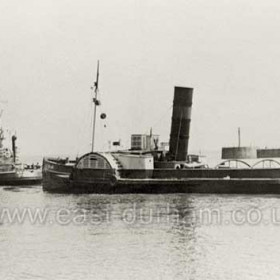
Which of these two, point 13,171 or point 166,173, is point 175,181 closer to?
point 166,173

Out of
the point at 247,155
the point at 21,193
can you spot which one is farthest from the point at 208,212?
the point at 247,155

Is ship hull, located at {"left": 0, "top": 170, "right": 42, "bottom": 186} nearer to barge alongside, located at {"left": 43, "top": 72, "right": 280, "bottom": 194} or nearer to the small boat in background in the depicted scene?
the small boat in background

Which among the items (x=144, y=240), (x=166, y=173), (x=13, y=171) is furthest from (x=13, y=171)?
(x=144, y=240)

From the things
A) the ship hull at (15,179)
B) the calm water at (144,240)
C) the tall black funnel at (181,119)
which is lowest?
the ship hull at (15,179)

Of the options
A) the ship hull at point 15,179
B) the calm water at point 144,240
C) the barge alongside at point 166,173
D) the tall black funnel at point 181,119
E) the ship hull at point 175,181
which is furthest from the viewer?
the ship hull at point 15,179

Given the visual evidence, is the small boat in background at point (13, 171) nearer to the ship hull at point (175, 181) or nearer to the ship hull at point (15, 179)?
the ship hull at point (15, 179)

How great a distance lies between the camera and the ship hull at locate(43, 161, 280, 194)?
1132 inches

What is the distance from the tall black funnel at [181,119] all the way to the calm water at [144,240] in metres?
6.22

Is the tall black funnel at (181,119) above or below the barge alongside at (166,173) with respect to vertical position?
above

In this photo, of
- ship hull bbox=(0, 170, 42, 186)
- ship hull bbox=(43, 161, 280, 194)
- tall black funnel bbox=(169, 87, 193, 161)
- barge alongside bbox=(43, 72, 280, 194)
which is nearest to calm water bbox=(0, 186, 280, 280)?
ship hull bbox=(43, 161, 280, 194)

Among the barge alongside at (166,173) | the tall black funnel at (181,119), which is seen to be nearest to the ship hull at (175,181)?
the barge alongside at (166,173)

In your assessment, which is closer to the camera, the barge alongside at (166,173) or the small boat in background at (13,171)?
the barge alongside at (166,173)

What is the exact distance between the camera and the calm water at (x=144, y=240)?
12.4 metres

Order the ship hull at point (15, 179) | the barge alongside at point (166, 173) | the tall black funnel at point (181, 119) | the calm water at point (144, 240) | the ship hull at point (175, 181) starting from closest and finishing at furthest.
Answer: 1. the calm water at point (144, 240)
2. the ship hull at point (175, 181)
3. the barge alongside at point (166, 173)
4. the tall black funnel at point (181, 119)
5. the ship hull at point (15, 179)
